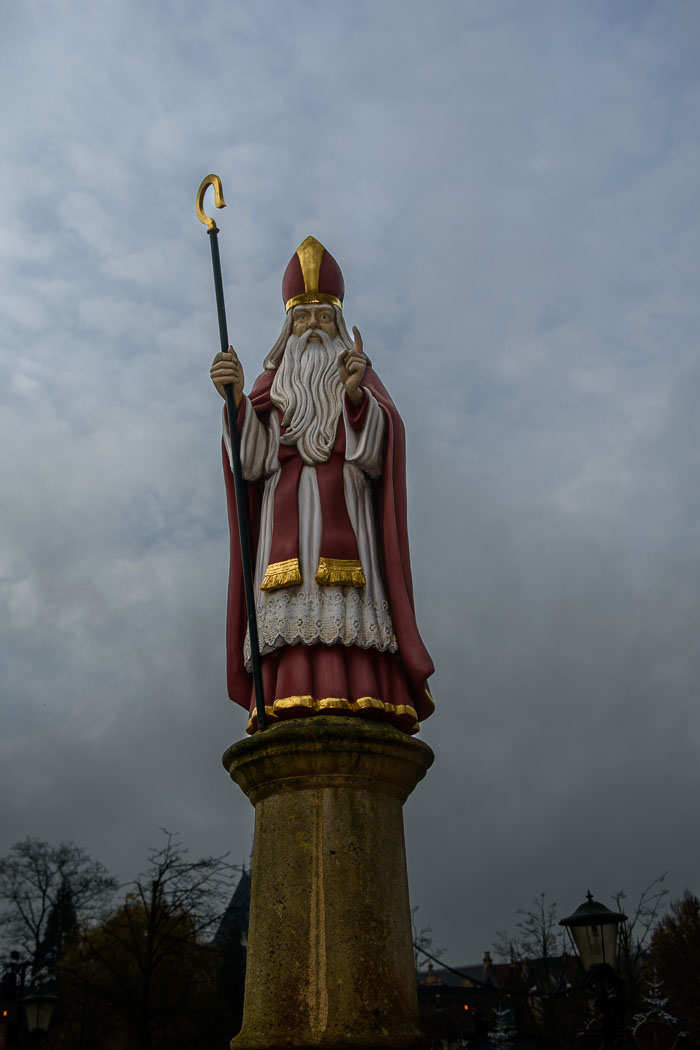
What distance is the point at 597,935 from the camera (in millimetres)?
7797

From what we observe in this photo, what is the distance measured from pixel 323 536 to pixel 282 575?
1.53 ft

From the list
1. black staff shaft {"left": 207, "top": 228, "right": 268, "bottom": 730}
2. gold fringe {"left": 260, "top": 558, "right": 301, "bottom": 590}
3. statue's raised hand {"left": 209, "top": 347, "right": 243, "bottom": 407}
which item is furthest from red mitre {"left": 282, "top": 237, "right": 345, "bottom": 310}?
gold fringe {"left": 260, "top": 558, "right": 301, "bottom": 590}

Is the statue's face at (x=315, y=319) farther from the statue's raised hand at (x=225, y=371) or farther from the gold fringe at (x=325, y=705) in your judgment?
the gold fringe at (x=325, y=705)

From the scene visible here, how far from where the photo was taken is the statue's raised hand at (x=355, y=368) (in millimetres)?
7723

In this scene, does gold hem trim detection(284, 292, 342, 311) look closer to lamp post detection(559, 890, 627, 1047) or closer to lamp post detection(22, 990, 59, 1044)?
lamp post detection(559, 890, 627, 1047)

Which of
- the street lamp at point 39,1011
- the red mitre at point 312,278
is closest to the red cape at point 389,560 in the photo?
the red mitre at point 312,278

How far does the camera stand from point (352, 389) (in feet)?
25.7

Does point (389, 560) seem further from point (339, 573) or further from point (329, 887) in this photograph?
point (329, 887)

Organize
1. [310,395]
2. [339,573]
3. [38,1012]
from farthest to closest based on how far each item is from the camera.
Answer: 1. [38,1012]
2. [310,395]
3. [339,573]

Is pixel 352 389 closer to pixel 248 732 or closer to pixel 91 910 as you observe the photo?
pixel 248 732

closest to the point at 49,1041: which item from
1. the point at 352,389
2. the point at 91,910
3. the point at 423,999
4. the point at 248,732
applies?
the point at 91,910

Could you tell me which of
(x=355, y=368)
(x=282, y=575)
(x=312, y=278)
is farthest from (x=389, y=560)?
(x=312, y=278)

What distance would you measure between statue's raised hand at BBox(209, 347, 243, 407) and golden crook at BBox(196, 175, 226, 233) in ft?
3.32

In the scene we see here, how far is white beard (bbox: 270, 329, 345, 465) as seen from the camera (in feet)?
26.0
